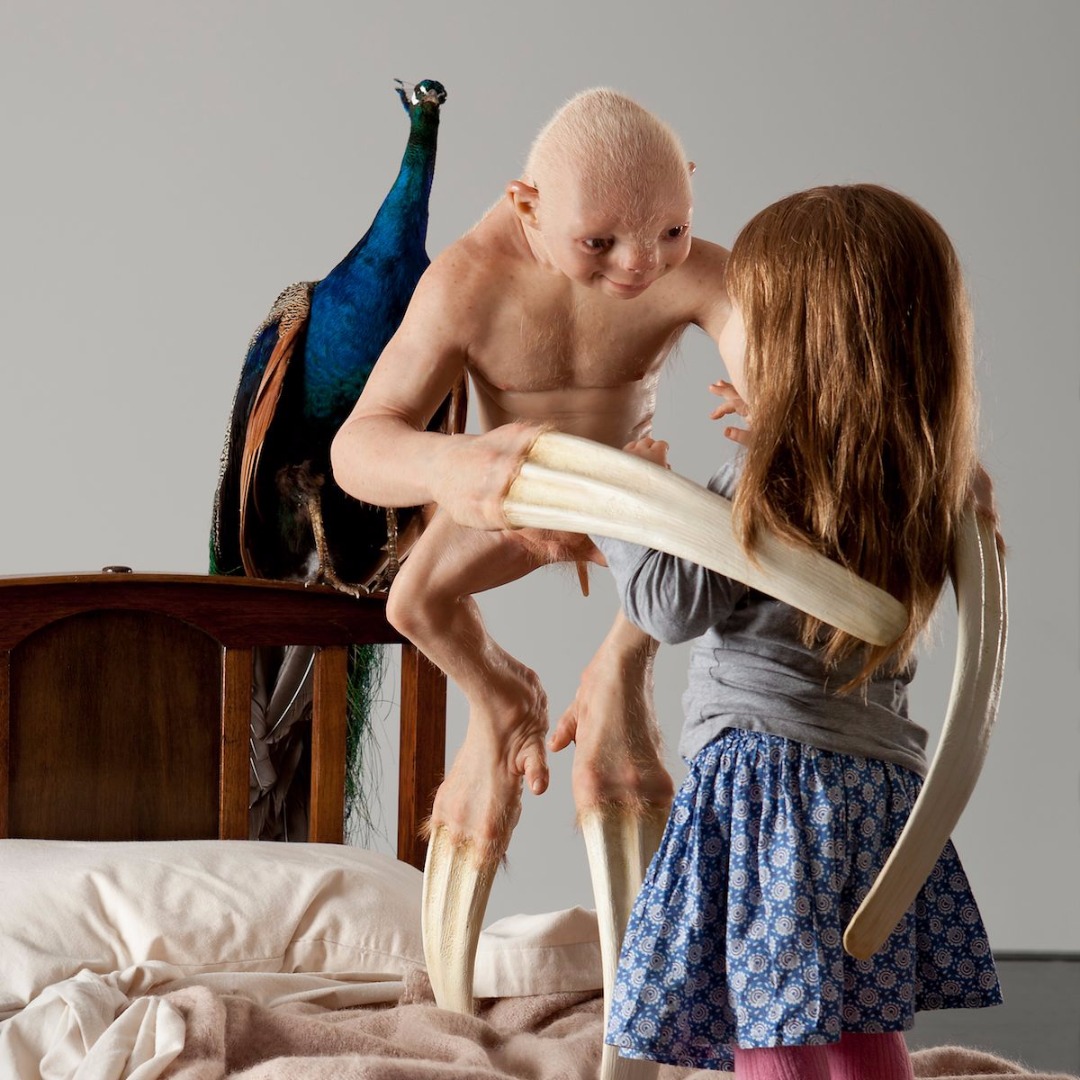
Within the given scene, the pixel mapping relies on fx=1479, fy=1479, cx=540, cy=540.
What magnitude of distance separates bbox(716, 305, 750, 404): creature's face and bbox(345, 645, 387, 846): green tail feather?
91cm

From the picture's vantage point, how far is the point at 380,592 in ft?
5.47

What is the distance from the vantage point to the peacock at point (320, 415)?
148cm

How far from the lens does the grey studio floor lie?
2.01 m

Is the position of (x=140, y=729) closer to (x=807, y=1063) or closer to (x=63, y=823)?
(x=63, y=823)

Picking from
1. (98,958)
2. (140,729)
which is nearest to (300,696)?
(140,729)

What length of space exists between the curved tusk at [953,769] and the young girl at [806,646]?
4 centimetres

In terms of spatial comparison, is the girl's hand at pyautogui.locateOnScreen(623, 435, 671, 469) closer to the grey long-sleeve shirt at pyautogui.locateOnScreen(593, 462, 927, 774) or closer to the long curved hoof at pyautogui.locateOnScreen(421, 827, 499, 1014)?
the grey long-sleeve shirt at pyautogui.locateOnScreen(593, 462, 927, 774)

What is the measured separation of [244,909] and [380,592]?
0.38 metres

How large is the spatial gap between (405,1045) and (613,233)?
73 cm

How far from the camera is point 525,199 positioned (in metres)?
0.98

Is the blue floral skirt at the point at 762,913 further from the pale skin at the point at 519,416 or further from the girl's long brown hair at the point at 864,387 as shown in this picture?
the pale skin at the point at 519,416

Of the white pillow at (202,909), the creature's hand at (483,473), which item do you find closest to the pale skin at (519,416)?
the creature's hand at (483,473)

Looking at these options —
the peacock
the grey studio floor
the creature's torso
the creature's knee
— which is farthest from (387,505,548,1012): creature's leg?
the grey studio floor

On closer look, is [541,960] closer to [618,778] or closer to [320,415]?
[618,778]
